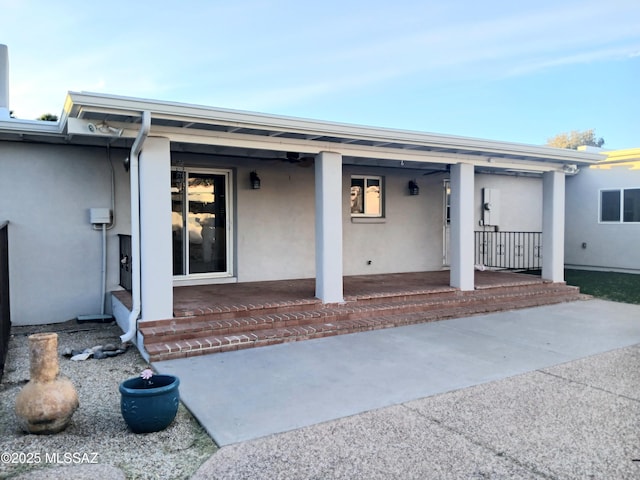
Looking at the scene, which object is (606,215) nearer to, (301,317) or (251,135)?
(301,317)


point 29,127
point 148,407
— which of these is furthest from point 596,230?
point 29,127

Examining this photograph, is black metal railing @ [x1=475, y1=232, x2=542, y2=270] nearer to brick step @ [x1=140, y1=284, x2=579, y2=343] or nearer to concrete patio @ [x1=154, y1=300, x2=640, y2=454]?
brick step @ [x1=140, y1=284, x2=579, y2=343]

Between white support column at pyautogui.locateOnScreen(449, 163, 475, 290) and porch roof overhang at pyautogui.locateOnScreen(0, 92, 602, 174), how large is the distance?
0.90ft

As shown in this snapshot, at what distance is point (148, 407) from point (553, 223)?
883 cm

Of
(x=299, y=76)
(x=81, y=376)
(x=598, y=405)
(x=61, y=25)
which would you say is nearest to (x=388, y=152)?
(x=598, y=405)

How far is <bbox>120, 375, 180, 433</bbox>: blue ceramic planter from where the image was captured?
3.41m

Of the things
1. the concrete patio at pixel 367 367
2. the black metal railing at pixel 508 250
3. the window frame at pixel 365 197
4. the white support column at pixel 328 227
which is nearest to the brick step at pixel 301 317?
the white support column at pixel 328 227

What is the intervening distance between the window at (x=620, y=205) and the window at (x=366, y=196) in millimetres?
7405

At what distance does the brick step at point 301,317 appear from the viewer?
574 cm

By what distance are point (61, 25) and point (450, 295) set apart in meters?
12.5

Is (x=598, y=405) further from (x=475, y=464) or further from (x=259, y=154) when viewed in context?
(x=259, y=154)

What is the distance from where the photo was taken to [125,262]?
7.18 m

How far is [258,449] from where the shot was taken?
323 cm

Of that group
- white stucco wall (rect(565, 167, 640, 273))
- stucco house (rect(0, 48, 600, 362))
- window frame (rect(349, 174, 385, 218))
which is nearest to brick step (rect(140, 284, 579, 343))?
stucco house (rect(0, 48, 600, 362))
